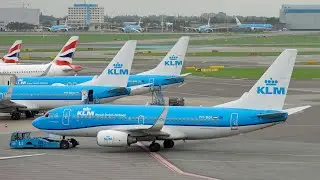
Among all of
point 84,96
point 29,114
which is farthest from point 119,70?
point 29,114

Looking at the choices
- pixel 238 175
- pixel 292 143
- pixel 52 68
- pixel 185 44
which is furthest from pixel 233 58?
pixel 238 175

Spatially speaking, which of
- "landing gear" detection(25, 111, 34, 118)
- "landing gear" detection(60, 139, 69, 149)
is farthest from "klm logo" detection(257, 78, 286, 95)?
"landing gear" detection(25, 111, 34, 118)

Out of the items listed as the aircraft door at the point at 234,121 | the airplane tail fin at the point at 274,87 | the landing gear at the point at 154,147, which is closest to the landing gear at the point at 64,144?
the landing gear at the point at 154,147

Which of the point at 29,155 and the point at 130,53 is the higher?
the point at 130,53

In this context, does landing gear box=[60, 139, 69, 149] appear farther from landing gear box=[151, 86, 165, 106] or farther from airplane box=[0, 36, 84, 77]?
airplane box=[0, 36, 84, 77]

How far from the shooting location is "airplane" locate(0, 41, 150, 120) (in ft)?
221

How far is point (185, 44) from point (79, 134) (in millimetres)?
28823

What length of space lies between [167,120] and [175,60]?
95.1ft

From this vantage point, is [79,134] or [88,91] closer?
[79,134]

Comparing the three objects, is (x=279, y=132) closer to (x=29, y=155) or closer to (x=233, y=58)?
(x=29, y=155)

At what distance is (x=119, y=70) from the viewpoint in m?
67.6

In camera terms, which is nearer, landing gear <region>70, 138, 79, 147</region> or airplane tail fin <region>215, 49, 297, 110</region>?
airplane tail fin <region>215, 49, 297, 110</region>

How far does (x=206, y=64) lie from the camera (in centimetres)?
14125

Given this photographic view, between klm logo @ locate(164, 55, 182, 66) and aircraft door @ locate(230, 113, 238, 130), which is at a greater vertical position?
klm logo @ locate(164, 55, 182, 66)
